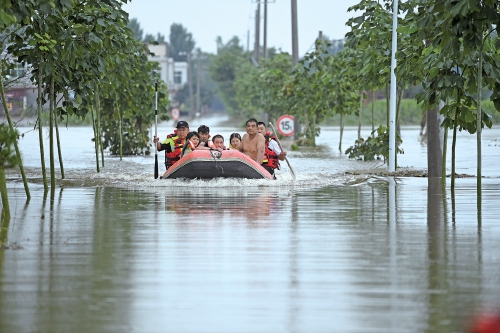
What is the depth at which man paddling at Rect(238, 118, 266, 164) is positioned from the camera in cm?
2191

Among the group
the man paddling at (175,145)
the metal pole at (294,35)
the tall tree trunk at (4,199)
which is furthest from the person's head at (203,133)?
the metal pole at (294,35)

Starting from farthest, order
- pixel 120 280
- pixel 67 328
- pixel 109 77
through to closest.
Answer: pixel 109 77, pixel 120 280, pixel 67 328

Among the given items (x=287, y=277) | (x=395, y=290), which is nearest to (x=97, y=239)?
(x=287, y=277)

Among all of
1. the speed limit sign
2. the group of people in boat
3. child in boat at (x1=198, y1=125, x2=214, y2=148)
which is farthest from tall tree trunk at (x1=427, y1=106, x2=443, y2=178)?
the speed limit sign

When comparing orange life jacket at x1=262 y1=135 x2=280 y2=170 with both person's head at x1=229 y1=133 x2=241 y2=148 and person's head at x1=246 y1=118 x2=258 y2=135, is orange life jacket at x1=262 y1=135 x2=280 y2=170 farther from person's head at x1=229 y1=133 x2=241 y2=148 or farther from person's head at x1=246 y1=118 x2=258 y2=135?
person's head at x1=229 y1=133 x2=241 y2=148

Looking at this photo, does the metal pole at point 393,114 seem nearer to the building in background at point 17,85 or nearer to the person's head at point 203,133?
the person's head at point 203,133

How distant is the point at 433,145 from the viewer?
22.3 m

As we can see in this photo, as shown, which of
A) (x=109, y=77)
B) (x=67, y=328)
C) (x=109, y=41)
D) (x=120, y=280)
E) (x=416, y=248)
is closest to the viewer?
(x=67, y=328)

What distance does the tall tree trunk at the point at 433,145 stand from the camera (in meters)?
22.2

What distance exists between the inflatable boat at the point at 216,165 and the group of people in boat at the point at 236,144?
91 cm

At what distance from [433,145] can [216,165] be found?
15.2ft

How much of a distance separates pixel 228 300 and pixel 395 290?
1282 millimetres

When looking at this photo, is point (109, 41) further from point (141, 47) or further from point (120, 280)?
point (141, 47)

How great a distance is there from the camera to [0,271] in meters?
9.23
